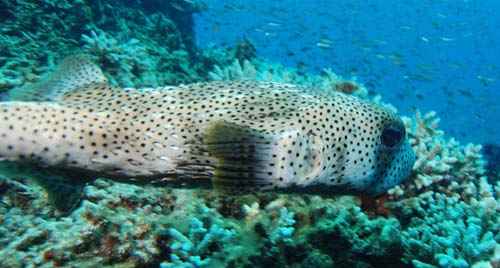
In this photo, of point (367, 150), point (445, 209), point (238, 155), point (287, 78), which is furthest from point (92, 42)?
point (445, 209)

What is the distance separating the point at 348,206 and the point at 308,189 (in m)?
1.22

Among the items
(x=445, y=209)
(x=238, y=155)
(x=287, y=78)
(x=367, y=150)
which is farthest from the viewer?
(x=287, y=78)

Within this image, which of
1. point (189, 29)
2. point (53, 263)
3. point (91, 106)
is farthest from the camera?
point (189, 29)

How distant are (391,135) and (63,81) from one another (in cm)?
265

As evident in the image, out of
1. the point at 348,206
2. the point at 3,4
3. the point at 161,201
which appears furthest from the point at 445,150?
the point at 3,4

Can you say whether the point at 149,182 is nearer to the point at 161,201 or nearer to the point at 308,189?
the point at 161,201

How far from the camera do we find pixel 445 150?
17.9ft

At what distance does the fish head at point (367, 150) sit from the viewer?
8.87ft

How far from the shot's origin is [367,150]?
2779 millimetres

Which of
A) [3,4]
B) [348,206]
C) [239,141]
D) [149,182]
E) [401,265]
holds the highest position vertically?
[3,4]

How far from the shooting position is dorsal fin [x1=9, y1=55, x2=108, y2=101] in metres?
3.02

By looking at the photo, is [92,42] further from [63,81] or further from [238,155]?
[238,155]

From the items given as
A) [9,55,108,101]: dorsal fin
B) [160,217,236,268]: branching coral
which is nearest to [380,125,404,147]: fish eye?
[160,217,236,268]: branching coral

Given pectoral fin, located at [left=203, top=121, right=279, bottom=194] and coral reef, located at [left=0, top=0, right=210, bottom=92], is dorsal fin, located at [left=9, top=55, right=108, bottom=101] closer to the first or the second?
pectoral fin, located at [left=203, top=121, right=279, bottom=194]
